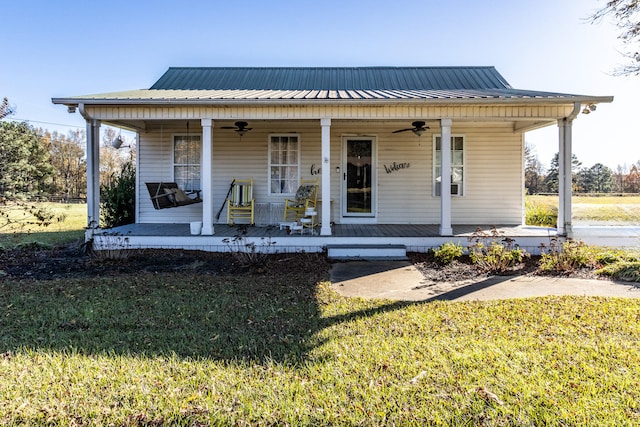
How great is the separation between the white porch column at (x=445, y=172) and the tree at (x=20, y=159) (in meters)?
7.86

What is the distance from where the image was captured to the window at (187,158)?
8836mm

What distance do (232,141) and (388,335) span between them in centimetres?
679

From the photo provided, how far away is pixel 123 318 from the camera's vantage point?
3559 millimetres

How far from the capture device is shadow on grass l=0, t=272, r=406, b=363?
114 inches

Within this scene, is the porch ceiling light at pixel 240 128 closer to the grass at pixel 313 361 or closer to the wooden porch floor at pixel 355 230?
the wooden porch floor at pixel 355 230

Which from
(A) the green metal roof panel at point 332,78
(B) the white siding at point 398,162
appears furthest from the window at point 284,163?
(A) the green metal roof panel at point 332,78

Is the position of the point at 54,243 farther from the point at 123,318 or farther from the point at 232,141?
the point at 123,318

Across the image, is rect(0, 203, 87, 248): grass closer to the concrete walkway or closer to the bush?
the bush

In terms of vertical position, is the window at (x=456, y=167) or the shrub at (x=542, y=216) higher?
the window at (x=456, y=167)

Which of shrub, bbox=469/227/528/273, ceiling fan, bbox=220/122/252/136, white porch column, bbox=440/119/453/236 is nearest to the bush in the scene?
ceiling fan, bbox=220/122/252/136

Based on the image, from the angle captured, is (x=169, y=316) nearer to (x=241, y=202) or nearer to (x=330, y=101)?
(x=330, y=101)

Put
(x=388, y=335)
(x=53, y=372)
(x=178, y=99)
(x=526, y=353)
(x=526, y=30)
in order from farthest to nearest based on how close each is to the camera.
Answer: (x=526, y=30) → (x=178, y=99) → (x=388, y=335) → (x=526, y=353) → (x=53, y=372)

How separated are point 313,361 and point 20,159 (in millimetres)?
23264

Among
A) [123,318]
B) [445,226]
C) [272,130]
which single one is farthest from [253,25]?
[123,318]
